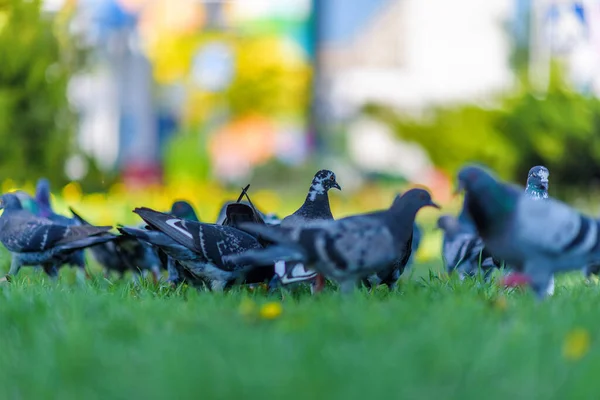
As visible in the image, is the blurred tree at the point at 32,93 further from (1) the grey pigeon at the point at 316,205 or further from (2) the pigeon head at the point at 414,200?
(2) the pigeon head at the point at 414,200

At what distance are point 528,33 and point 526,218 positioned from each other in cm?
2772

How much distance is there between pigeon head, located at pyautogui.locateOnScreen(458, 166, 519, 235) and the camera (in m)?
4.08

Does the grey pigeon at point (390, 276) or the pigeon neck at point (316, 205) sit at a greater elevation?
the pigeon neck at point (316, 205)

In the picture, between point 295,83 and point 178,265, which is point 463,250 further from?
point 295,83

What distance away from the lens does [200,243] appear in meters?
4.68

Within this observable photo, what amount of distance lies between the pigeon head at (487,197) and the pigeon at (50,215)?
2.91 meters

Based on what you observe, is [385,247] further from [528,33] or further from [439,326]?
[528,33]

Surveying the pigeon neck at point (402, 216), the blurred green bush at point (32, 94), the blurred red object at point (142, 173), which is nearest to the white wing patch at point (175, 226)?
the pigeon neck at point (402, 216)

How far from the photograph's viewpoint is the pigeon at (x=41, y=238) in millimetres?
5290

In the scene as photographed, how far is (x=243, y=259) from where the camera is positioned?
14.3 ft

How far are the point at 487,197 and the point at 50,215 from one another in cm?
373

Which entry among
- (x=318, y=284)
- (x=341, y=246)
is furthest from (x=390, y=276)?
(x=341, y=246)

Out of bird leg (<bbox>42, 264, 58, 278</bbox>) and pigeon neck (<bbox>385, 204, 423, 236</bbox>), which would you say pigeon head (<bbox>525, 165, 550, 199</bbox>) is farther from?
bird leg (<bbox>42, 264, 58, 278</bbox>)

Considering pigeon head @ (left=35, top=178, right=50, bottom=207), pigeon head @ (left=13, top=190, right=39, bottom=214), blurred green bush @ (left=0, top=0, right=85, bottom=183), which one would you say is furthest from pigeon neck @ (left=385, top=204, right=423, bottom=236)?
blurred green bush @ (left=0, top=0, right=85, bottom=183)
